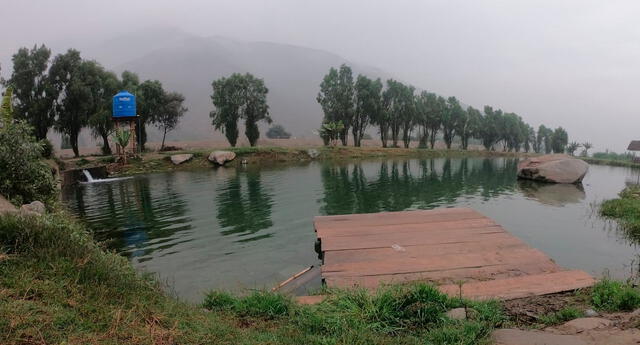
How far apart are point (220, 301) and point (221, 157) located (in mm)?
38762

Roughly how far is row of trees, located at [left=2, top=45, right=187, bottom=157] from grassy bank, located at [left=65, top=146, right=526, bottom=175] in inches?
232

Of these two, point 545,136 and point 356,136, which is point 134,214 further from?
point 545,136

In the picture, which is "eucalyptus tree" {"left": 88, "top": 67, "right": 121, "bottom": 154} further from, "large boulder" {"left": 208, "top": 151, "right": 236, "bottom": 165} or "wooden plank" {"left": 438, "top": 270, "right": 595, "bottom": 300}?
"wooden plank" {"left": 438, "top": 270, "right": 595, "bottom": 300}

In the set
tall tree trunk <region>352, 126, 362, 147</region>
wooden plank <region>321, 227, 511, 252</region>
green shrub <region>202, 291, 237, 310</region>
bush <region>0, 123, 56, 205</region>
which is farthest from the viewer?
tall tree trunk <region>352, 126, 362, 147</region>

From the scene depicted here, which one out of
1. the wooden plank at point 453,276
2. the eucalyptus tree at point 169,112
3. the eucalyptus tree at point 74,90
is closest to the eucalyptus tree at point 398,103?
the eucalyptus tree at point 169,112

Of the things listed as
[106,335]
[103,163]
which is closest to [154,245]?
[106,335]

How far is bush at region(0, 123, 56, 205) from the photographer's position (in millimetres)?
10461

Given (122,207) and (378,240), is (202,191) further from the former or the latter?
(378,240)

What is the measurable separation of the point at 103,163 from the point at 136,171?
173 inches

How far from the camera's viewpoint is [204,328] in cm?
421

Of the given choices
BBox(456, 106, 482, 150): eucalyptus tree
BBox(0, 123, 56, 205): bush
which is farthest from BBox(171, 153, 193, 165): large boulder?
BBox(456, 106, 482, 150): eucalyptus tree

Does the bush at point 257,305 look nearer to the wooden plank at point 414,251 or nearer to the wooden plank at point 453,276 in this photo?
the wooden plank at point 453,276

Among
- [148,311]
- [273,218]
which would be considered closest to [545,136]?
[273,218]

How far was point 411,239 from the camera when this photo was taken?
9.12 m
